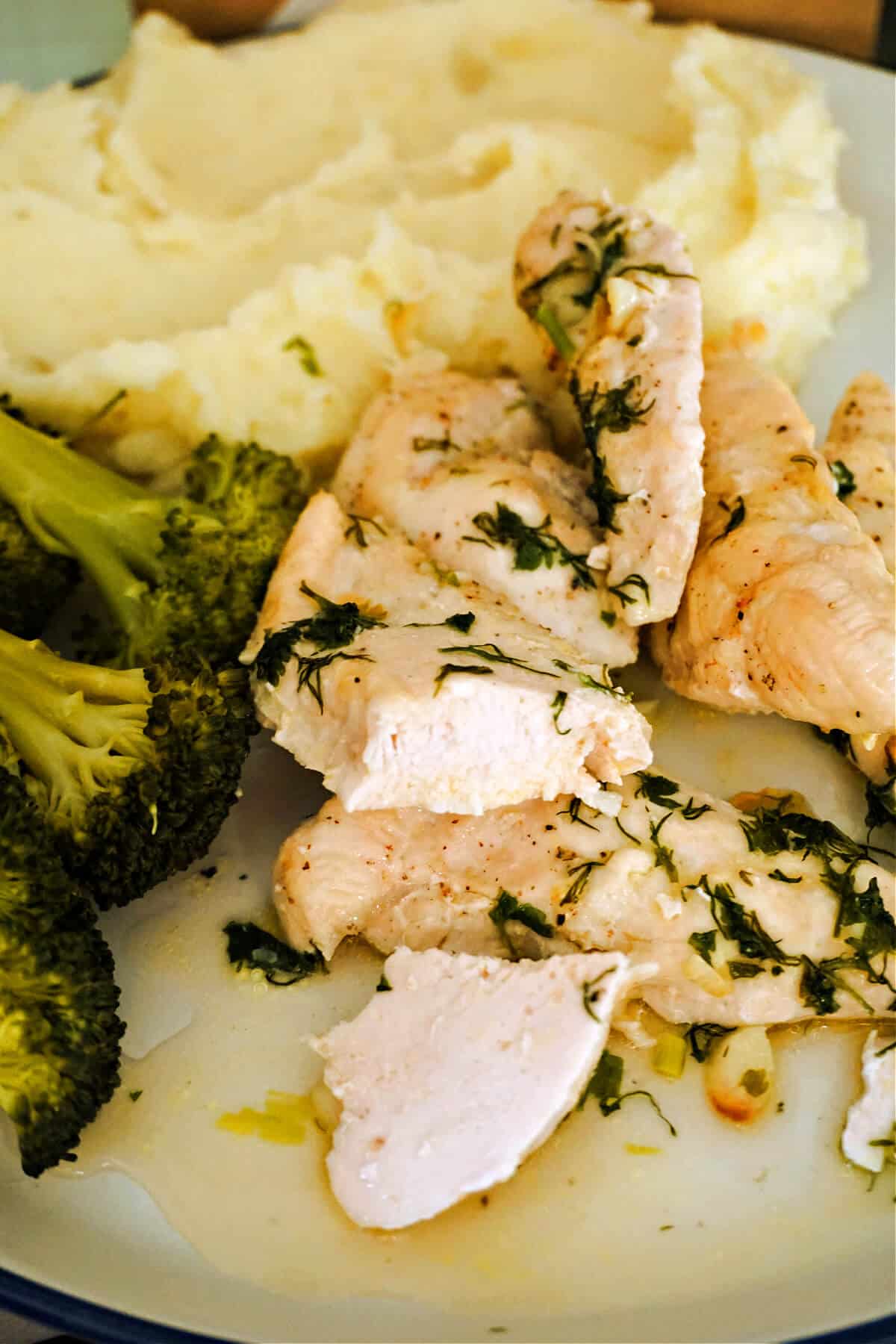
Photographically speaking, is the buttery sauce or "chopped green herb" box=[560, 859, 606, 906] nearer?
the buttery sauce

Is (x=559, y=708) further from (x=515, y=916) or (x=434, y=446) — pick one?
(x=434, y=446)

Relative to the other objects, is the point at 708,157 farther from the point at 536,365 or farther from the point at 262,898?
the point at 262,898

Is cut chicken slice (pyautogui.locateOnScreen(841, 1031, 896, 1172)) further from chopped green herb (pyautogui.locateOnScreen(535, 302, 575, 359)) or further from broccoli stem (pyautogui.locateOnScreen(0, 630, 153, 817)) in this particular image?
chopped green herb (pyautogui.locateOnScreen(535, 302, 575, 359))

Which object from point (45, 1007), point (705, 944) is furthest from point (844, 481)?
point (45, 1007)

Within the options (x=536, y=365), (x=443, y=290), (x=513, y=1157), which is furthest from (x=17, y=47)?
(x=513, y=1157)

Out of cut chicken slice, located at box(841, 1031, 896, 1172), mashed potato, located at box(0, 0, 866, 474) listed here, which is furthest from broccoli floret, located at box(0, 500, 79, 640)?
cut chicken slice, located at box(841, 1031, 896, 1172)
